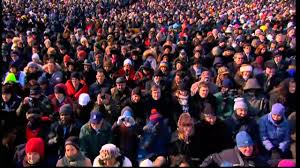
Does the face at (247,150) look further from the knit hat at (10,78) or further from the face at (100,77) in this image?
the knit hat at (10,78)

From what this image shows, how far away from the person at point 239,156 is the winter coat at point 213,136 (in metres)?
0.43

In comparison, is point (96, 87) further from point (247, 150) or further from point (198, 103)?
point (247, 150)

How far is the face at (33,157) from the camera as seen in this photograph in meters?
6.10

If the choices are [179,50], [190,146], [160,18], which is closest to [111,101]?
[190,146]

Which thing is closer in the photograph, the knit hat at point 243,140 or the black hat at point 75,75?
the knit hat at point 243,140

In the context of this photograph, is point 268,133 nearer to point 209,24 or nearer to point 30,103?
point 30,103

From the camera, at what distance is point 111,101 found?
7.61m

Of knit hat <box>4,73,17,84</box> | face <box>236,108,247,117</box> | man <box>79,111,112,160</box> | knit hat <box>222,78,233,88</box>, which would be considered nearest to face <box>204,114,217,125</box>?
face <box>236,108,247,117</box>

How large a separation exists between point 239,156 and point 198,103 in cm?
166

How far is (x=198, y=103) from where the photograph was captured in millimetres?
7496

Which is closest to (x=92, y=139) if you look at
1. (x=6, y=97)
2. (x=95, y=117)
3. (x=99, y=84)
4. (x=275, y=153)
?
(x=95, y=117)

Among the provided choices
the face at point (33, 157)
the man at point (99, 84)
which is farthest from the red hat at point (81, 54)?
the face at point (33, 157)

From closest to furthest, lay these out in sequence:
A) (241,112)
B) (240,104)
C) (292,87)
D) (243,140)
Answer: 1. (243,140)
2. (241,112)
3. (240,104)
4. (292,87)

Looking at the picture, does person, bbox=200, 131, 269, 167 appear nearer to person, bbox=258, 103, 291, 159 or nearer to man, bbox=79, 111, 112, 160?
person, bbox=258, 103, 291, 159
